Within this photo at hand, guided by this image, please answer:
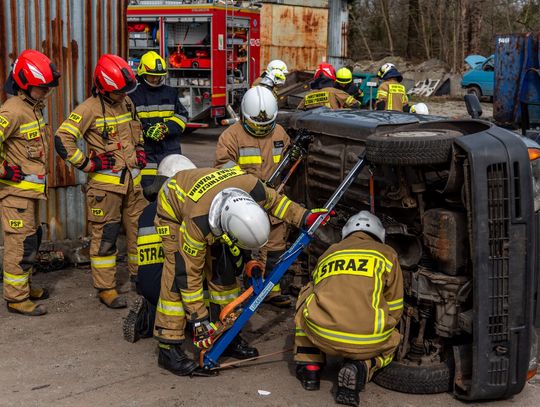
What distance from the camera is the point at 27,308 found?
18.8 feet

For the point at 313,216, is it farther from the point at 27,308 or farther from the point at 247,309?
the point at 27,308

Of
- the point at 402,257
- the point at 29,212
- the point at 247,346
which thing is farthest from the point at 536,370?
the point at 29,212

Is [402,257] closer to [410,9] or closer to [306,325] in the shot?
[306,325]

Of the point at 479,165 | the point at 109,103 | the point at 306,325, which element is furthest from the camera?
the point at 109,103

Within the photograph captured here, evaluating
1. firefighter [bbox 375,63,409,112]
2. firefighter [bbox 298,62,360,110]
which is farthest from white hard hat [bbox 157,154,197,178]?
firefighter [bbox 375,63,409,112]

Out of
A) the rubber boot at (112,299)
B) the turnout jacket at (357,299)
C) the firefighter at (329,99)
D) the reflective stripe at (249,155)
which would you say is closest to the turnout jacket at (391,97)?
the firefighter at (329,99)

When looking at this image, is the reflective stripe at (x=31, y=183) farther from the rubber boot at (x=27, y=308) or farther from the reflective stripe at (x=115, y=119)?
the rubber boot at (x=27, y=308)

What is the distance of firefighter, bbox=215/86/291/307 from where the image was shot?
5992 mm

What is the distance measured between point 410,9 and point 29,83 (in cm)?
3091

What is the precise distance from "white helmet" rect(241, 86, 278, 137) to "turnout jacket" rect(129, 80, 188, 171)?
115cm

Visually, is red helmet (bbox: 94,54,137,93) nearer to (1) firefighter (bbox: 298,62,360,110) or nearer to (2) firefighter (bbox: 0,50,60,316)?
(2) firefighter (bbox: 0,50,60,316)

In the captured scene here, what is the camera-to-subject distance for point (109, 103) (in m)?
6.16

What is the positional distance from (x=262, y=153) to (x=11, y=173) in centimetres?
196

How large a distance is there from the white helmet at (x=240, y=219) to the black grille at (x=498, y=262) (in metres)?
1.22
